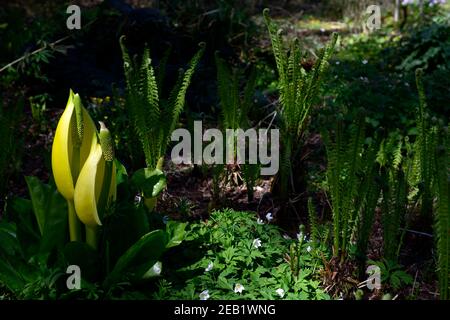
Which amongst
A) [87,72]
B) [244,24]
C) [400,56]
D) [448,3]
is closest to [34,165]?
[87,72]

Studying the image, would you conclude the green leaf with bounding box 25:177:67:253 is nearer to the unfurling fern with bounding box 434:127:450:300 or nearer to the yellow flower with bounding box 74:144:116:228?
the yellow flower with bounding box 74:144:116:228

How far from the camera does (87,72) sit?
4.12 m

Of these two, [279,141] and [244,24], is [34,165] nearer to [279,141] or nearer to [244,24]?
[279,141]

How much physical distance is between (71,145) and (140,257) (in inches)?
20.0

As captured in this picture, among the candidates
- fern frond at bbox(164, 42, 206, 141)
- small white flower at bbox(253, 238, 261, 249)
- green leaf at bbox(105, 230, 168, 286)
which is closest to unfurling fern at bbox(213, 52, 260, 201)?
fern frond at bbox(164, 42, 206, 141)

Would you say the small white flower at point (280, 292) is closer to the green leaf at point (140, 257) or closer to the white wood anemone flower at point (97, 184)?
the green leaf at point (140, 257)

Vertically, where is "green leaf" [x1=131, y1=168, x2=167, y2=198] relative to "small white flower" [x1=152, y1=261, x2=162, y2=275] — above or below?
above

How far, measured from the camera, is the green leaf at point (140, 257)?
199cm

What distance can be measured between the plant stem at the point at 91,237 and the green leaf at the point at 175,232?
285 millimetres

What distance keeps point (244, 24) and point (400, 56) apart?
56.5 inches

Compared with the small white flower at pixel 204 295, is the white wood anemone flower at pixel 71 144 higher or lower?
higher

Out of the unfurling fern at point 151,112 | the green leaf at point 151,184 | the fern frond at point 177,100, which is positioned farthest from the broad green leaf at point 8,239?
the fern frond at point 177,100

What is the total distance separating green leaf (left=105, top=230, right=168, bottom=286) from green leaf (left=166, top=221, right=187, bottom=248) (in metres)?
0.11

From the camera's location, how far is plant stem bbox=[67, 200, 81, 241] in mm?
1956
